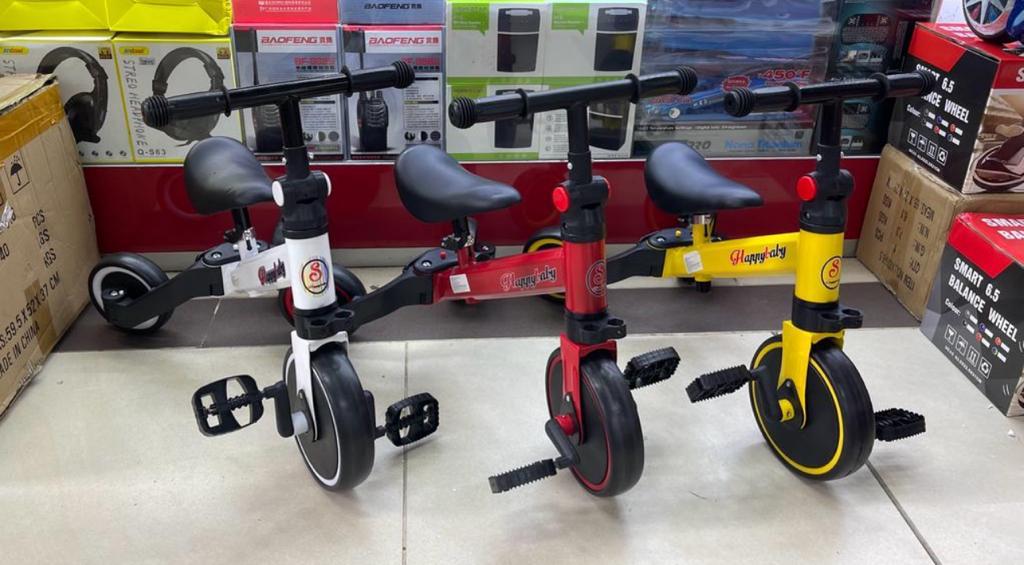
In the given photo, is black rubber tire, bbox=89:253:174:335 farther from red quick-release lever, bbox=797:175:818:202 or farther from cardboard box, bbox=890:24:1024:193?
cardboard box, bbox=890:24:1024:193

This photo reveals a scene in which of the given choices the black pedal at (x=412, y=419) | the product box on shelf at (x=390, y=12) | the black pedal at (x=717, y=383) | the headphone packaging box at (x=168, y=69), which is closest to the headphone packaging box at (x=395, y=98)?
the product box on shelf at (x=390, y=12)

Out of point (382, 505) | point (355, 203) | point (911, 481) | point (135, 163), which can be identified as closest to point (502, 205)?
point (382, 505)

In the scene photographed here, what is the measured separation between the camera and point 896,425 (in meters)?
1.98

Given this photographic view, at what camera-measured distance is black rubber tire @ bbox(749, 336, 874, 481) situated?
1.87 meters

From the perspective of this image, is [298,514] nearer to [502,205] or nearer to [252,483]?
[252,483]

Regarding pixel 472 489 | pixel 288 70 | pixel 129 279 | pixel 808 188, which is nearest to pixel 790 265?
pixel 808 188

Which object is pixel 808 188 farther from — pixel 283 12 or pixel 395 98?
pixel 283 12

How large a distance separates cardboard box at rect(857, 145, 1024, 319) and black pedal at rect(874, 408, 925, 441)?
845 mm

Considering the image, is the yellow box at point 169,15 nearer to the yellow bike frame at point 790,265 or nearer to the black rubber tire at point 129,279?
the black rubber tire at point 129,279

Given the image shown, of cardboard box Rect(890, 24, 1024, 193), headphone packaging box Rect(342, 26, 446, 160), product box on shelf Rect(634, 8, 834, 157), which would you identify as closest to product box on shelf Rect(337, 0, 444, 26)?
headphone packaging box Rect(342, 26, 446, 160)

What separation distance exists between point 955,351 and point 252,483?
2.01 meters

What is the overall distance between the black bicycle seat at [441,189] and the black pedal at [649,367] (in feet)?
1.79

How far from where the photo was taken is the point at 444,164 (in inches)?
94.3

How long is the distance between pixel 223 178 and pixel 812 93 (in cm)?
151
